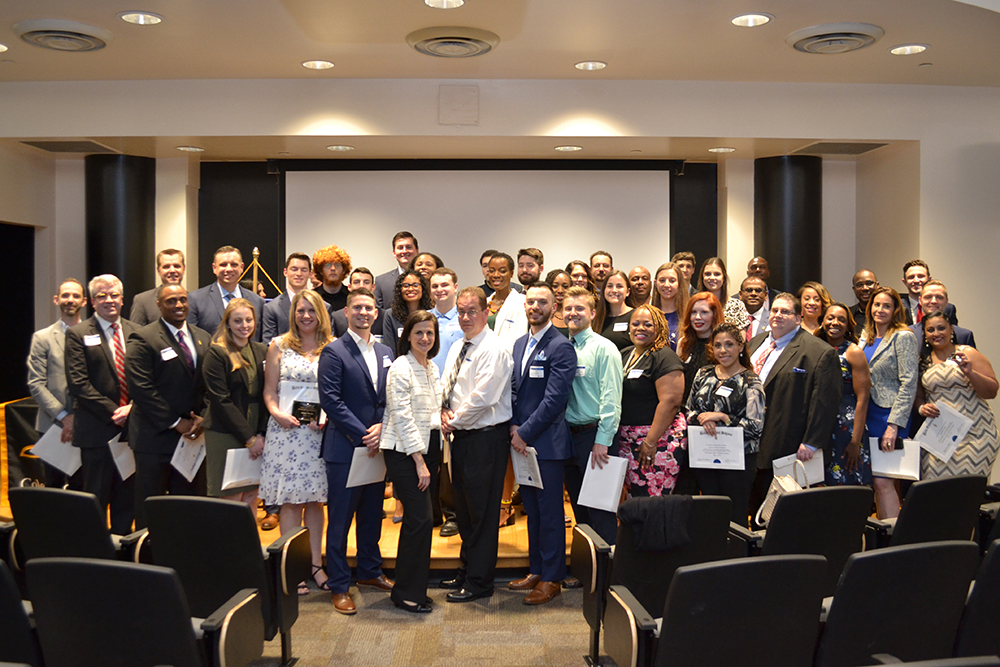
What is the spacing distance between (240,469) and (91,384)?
1.06 meters

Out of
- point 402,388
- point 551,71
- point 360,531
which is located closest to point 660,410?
point 402,388

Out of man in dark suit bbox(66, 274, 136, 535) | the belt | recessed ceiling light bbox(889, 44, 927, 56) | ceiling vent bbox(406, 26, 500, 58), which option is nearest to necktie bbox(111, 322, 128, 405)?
man in dark suit bbox(66, 274, 136, 535)

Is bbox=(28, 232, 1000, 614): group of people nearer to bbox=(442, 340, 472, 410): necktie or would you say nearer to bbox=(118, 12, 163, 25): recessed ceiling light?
bbox=(442, 340, 472, 410): necktie

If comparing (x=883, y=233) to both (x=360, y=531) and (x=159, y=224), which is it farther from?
(x=159, y=224)

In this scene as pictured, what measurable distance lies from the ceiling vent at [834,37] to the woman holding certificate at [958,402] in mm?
2046

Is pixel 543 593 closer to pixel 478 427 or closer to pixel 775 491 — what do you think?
pixel 478 427

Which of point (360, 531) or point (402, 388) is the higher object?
point (402, 388)

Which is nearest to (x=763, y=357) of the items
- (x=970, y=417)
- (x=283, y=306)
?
(x=970, y=417)

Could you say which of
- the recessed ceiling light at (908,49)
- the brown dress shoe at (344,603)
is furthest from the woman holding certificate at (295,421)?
the recessed ceiling light at (908,49)

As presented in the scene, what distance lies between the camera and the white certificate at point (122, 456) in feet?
14.7

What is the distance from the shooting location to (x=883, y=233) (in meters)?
7.61

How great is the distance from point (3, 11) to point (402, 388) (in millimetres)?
3725

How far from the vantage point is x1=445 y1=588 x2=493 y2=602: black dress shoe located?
161 inches

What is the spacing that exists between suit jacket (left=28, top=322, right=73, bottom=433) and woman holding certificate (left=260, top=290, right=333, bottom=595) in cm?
157
